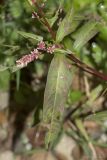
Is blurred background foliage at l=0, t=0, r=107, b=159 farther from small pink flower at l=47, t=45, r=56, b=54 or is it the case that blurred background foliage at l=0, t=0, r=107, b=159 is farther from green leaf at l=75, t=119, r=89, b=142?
small pink flower at l=47, t=45, r=56, b=54

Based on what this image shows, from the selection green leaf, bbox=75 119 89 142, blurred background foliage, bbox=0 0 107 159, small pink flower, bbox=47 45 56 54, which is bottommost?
green leaf, bbox=75 119 89 142

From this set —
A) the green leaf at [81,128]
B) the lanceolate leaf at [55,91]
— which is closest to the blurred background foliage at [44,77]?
the green leaf at [81,128]

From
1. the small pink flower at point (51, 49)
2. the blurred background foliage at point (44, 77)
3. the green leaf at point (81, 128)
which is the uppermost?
the small pink flower at point (51, 49)

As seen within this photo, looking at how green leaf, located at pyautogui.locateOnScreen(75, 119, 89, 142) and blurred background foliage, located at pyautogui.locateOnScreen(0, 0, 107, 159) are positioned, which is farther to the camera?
green leaf, located at pyautogui.locateOnScreen(75, 119, 89, 142)

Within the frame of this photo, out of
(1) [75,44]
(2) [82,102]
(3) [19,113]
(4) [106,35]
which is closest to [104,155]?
(2) [82,102]

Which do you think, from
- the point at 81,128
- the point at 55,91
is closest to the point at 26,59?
the point at 55,91

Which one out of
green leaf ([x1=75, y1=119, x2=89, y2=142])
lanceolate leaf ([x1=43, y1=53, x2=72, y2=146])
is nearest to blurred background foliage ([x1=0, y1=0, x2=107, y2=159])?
green leaf ([x1=75, y1=119, x2=89, y2=142])

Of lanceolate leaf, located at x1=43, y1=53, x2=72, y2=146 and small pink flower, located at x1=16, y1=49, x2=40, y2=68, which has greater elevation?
small pink flower, located at x1=16, y1=49, x2=40, y2=68

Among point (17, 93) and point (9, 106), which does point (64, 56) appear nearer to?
point (17, 93)

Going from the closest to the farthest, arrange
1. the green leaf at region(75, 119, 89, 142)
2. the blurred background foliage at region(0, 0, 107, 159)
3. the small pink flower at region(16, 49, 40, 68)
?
the small pink flower at region(16, 49, 40, 68) → the blurred background foliage at region(0, 0, 107, 159) → the green leaf at region(75, 119, 89, 142)

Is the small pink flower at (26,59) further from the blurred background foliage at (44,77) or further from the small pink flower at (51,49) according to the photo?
the blurred background foliage at (44,77)
